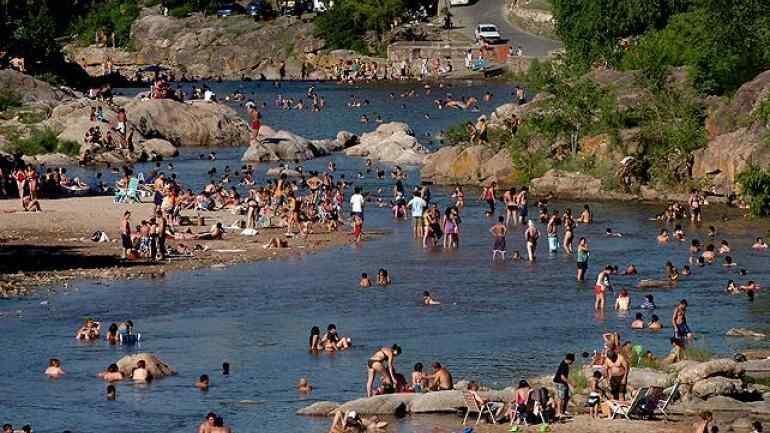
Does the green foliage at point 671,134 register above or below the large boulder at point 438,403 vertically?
above

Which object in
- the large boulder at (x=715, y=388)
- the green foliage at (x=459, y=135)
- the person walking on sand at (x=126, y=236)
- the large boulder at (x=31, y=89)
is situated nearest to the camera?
the large boulder at (x=715, y=388)

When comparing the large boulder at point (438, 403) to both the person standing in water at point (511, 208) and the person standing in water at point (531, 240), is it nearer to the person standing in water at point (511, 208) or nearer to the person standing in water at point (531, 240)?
the person standing in water at point (531, 240)

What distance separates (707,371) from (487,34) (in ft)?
364

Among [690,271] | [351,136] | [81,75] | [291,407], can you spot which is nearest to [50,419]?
[291,407]

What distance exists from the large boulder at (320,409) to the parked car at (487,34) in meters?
111

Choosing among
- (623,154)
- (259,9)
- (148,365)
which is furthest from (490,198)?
(259,9)

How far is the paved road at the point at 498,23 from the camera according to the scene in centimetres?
14638

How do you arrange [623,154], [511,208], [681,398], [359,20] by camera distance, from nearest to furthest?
[681,398]
[511,208]
[623,154]
[359,20]

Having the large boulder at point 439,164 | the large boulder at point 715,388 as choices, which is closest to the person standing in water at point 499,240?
the large boulder at point 715,388

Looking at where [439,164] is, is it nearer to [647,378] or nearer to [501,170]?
[501,170]

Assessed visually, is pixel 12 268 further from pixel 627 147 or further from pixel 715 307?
pixel 627 147

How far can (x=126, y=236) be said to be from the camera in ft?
188

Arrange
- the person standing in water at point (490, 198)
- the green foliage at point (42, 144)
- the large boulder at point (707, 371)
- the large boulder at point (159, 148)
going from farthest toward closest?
1. the large boulder at point (159, 148)
2. the green foliage at point (42, 144)
3. the person standing in water at point (490, 198)
4. the large boulder at point (707, 371)

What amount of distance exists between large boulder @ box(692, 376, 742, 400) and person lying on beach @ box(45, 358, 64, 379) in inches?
569
